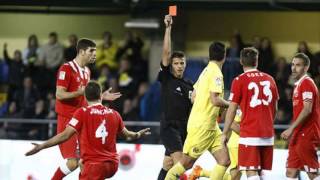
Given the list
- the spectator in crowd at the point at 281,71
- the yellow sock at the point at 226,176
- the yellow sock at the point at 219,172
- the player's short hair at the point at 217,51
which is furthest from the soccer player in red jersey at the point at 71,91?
the spectator in crowd at the point at 281,71

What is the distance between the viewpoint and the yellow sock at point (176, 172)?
12.2 meters

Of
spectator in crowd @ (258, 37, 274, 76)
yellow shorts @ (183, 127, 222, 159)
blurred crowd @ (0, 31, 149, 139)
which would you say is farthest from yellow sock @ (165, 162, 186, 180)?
spectator in crowd @ (258, 37, 274, 76)

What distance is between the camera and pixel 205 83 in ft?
39.3

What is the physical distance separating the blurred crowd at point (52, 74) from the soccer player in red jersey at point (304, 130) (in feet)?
21.5

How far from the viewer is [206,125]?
1205 centimetres

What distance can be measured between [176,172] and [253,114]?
1530mm

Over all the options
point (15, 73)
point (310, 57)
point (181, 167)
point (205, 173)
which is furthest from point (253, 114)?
point (15, 73)

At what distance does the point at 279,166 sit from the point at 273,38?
6.82 metres

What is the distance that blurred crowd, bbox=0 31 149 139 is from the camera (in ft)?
62.9

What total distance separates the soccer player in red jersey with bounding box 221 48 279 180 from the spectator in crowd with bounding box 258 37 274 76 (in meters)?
8.13

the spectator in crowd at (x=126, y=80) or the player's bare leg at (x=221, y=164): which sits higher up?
the spectator in crowd at (x=126, y=80)

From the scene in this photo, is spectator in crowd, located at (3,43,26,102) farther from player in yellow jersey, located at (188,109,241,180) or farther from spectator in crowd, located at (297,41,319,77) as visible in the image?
player in yellow jersey, located at (188,109,241,180)

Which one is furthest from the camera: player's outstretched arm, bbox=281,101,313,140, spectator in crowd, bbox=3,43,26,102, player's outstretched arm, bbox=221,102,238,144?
spectator in crowd, bbox=3,43,26,102

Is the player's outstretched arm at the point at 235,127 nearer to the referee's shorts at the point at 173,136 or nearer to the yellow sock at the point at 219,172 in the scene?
the yellow sock at the point at 219,172
